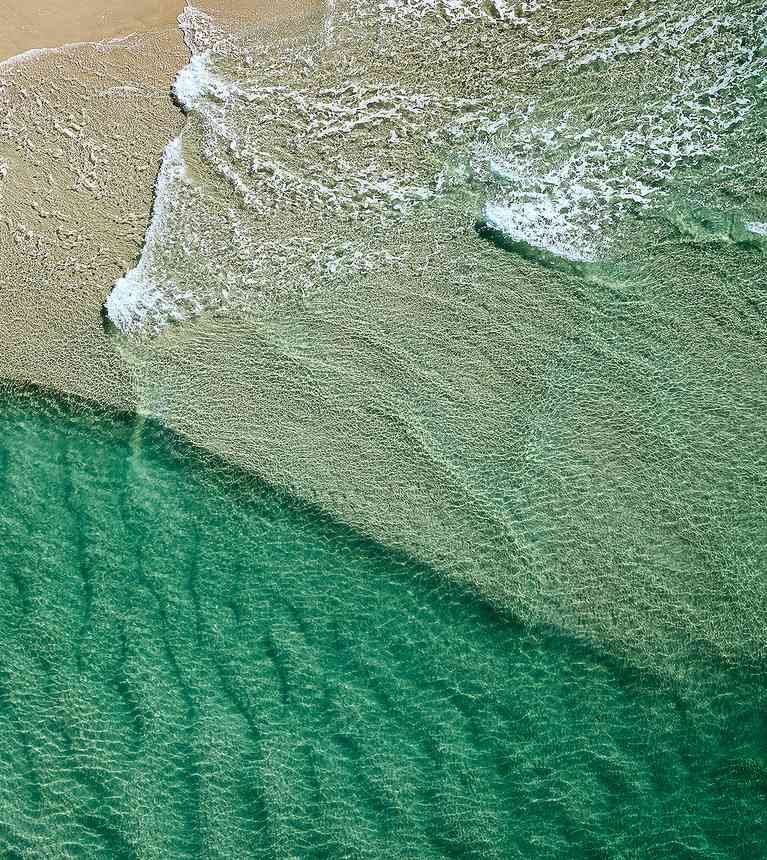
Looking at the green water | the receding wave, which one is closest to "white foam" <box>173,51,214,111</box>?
the receding wave

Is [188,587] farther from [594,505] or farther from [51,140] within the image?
[51,140]

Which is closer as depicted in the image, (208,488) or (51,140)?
(208,488)

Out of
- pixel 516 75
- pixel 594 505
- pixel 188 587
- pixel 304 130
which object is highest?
pixel 516 75

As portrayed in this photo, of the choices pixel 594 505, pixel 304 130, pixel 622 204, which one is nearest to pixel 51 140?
pixel 304 130

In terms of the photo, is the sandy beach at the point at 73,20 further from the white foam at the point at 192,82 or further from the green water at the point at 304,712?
the green water at the point at 304,712

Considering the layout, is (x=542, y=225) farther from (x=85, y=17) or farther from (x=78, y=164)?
(x=85, y=17)

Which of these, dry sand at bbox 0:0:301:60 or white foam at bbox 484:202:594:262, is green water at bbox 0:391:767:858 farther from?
dry sand at bbox 0:0:301:60

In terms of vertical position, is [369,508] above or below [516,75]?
below
